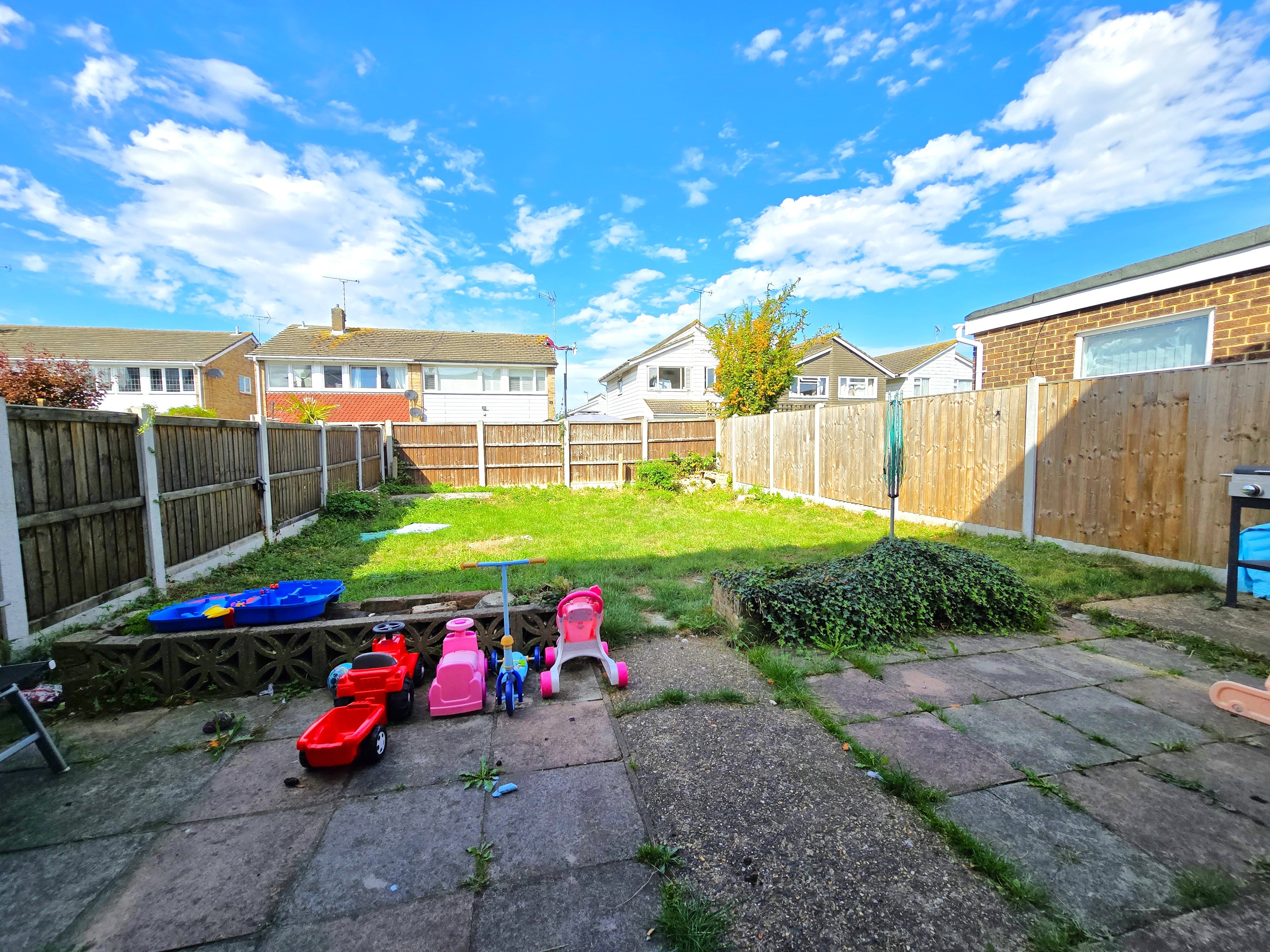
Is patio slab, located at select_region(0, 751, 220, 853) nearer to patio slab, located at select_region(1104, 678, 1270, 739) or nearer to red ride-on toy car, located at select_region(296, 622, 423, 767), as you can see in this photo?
red ride-on toy car, located at select_region(296, 622, 423, 767)

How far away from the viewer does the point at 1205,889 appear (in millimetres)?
1774

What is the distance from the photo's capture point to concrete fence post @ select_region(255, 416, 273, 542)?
7.34 meters

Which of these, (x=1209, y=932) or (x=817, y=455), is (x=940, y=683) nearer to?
(x=1209, y=932)

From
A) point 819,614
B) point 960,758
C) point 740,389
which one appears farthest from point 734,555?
point 740,389

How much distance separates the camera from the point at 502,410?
24703 millimetres

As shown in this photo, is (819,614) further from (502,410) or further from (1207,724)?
(502,410)

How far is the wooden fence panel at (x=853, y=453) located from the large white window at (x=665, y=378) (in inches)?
602

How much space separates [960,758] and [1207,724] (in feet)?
4.83

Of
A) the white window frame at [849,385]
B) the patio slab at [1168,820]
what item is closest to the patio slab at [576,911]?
the patio slab at [1168,820]

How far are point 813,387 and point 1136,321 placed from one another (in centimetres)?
2341

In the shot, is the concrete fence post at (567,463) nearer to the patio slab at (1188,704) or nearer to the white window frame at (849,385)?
the patio slab at (1188,704)

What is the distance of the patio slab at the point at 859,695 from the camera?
120 inches

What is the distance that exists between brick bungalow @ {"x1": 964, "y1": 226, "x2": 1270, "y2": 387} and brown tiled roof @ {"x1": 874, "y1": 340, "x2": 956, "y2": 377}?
79.4 ft

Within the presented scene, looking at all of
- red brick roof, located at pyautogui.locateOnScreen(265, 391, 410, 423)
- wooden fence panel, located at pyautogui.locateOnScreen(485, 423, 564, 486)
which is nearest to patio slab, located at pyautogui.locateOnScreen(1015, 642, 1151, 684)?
wooden fence panel, located at pyautogui.locateOnScreen(485, 423, 564, 486)
